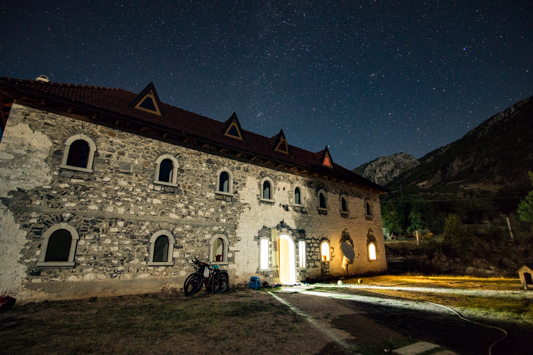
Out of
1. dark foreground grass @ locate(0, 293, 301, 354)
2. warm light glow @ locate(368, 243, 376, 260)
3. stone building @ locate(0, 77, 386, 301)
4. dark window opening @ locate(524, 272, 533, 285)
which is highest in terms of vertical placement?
stone building @ locate(0, 77, 386, 301)

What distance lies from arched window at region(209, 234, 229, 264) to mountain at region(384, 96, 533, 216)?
221ft

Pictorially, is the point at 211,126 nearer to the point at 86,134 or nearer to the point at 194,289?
the point at 86,134

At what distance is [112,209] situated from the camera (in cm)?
913

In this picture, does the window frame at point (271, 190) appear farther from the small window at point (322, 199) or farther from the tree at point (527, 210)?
the tree at point (527, 210)

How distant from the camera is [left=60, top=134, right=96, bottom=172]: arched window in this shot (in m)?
8.84

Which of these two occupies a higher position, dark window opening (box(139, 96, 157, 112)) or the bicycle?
dark window opening (box(139, 96, 157, 112))

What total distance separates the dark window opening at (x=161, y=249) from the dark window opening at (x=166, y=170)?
8.54 feet

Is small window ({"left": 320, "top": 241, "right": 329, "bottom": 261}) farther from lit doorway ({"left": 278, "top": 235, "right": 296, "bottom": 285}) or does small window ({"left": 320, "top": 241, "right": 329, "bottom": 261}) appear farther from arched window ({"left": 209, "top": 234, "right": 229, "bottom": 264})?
arched window ({"left": 209, "top": 234, "right": 229, "bottom": 264})

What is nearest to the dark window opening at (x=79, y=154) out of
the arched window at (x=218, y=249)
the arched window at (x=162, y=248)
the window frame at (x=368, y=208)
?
the arched window at (x=162, y=248)

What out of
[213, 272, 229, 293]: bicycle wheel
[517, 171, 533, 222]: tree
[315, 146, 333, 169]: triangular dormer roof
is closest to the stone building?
[213, 272, 229, 293]: bicycle wheel

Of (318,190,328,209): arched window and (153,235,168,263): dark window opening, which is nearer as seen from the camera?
(153,235,168,263): dark window opening

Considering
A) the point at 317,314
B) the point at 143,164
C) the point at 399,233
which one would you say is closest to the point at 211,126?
the point at 143,164

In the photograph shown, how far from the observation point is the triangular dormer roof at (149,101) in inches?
447

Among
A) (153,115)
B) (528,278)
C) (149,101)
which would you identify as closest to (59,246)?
(153,115)
